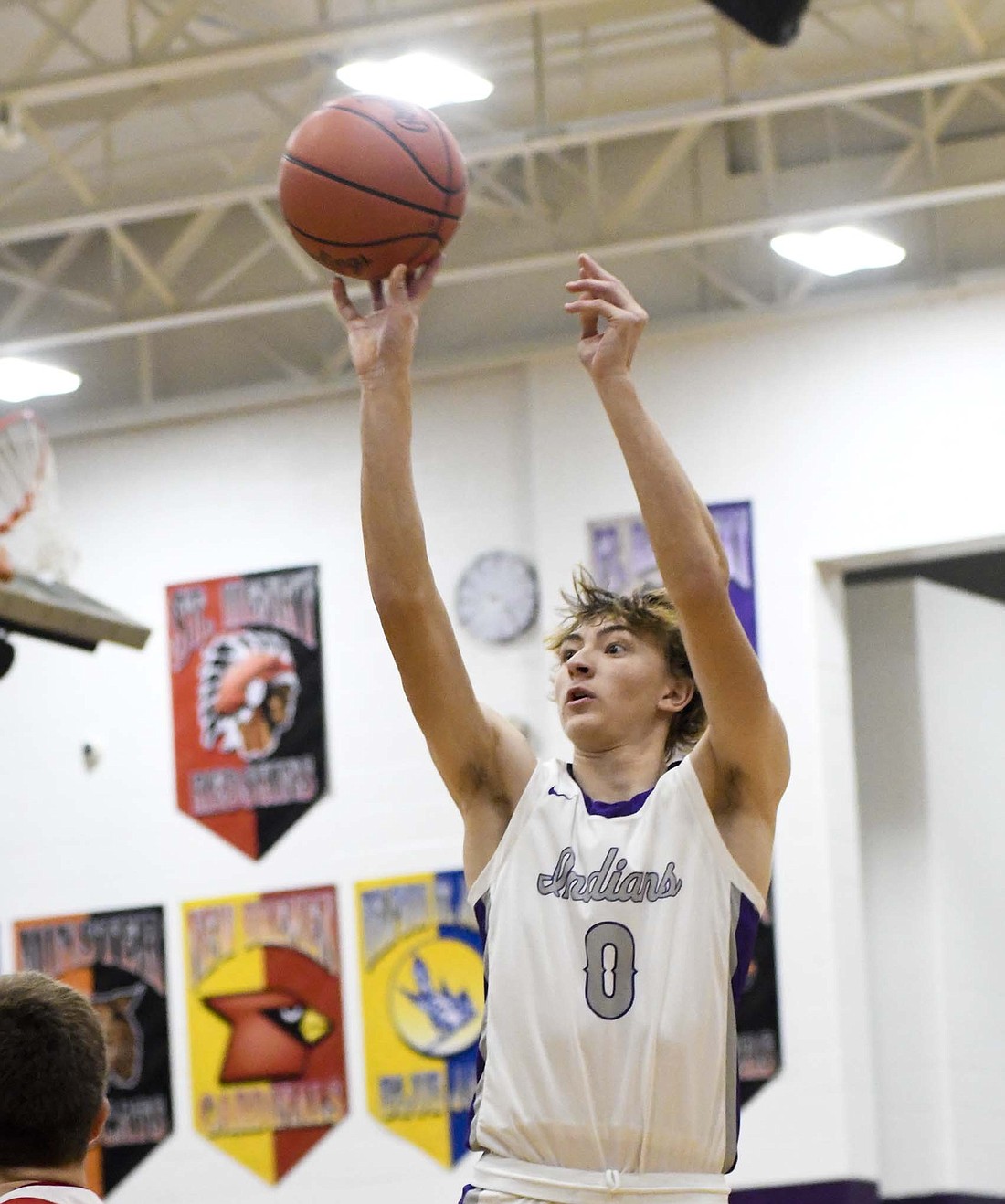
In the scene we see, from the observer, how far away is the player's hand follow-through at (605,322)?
348 cm

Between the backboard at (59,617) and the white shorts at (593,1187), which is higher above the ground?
the backboard at (59,617)

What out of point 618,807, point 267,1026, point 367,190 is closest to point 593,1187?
point 618,807

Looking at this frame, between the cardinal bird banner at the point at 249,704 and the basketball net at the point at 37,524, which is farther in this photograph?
the cardinal bird banner at the point at 249,704

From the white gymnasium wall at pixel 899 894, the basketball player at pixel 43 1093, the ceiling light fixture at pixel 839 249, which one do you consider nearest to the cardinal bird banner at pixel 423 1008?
the white gymnasium wall at pixel 899 894

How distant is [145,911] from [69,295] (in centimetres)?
366

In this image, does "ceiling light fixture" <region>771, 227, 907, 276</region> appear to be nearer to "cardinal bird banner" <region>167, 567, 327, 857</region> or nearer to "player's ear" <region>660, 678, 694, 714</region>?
"cardinal bird banner" <region>167, 567, 327, 857</region>

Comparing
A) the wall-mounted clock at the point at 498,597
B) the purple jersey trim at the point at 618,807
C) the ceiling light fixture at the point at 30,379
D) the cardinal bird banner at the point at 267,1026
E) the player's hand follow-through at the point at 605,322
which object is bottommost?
the cardinal bird banner at the point at 267,1026

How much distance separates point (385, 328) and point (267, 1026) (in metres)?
8.79

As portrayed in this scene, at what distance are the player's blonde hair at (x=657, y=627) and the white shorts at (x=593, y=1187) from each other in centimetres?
84

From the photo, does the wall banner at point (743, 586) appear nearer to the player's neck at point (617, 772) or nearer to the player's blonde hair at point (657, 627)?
the player's blonde hair at point (657, 627)

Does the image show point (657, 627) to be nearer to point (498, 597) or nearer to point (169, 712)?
point (498, 597)

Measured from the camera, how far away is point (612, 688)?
3.74 meters

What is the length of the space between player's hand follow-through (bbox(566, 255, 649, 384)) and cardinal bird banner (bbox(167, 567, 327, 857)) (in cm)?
876

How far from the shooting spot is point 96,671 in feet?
42.0
